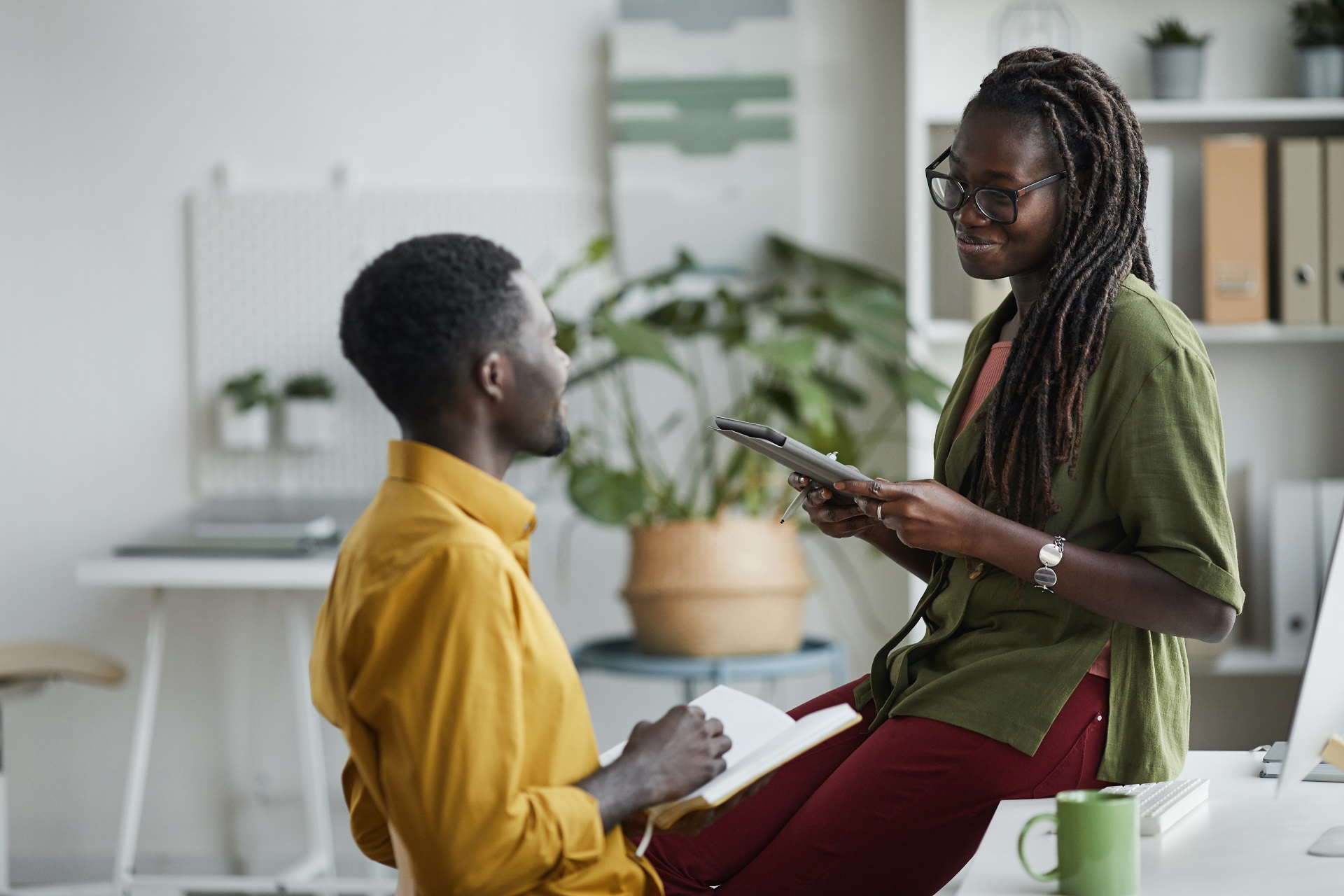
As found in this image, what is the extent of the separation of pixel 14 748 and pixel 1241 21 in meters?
3.30

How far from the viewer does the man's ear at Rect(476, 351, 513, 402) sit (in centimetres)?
102

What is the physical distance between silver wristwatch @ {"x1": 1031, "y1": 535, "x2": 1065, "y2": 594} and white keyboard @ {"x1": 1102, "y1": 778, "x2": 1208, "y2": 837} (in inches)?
6.9

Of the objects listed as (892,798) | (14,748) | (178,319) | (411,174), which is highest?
(411,174)

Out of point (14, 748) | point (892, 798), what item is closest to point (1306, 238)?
point (892, 798)

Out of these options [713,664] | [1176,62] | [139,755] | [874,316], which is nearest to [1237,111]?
[1176,62]

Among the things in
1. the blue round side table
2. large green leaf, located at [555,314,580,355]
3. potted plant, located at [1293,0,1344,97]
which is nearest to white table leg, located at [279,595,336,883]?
the blue round side table

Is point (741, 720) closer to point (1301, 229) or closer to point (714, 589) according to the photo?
point (714, 589)

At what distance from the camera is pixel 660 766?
1000 mm

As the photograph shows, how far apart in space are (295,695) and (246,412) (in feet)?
2.27

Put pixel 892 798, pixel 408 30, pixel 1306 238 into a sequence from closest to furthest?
pixel 892 798
pixel 1306 238
pixel 408 30

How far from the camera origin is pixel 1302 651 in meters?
2.60

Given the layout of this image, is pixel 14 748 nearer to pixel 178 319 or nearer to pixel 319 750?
pixel 319 750

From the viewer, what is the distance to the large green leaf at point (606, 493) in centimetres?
252

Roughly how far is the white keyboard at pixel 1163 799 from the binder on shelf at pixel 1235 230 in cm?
163
